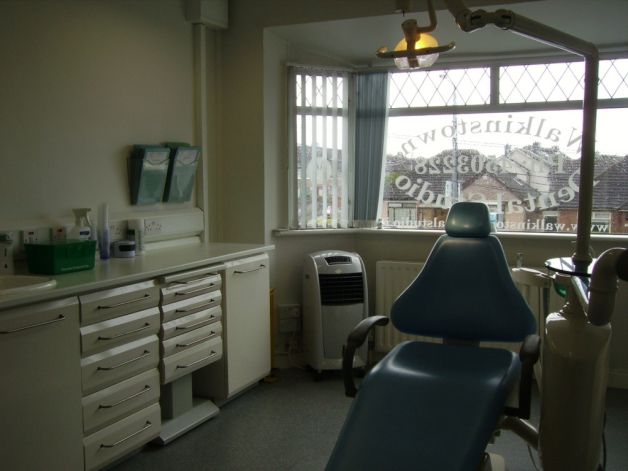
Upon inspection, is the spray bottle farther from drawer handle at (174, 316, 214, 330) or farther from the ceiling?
the ceiling

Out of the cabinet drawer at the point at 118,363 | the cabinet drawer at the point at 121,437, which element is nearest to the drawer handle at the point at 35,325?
the cabinet drawer at the point at 118,363

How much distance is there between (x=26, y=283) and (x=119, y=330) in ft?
1.32

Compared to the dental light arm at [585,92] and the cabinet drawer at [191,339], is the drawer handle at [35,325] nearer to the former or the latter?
the cabinet drawer at [191,339]

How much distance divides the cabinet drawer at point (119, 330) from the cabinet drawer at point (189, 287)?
0.34 ft

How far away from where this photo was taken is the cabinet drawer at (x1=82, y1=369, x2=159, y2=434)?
2.30 meters

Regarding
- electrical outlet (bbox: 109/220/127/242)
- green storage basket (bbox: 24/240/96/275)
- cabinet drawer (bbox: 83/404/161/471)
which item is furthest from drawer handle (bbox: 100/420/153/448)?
electrical outlet (bbox: 109/220/127/242)

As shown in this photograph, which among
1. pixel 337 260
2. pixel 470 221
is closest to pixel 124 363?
pixel 470 221

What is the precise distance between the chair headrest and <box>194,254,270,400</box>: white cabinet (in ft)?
4.12

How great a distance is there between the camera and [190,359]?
2.94m

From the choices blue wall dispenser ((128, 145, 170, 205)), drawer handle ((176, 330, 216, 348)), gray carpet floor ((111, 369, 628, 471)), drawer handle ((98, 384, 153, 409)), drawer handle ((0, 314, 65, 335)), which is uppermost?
blue wall dispenser ((128, 145, 170, 205))

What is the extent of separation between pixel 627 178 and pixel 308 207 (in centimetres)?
215

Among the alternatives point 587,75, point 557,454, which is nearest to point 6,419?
point 557,454

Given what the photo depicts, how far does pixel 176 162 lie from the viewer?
353cm

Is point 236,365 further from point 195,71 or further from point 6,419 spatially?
point 195,71
